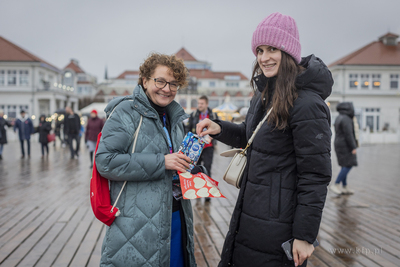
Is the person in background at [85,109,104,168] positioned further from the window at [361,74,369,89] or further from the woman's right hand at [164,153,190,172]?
the window at [361,74,369,89]

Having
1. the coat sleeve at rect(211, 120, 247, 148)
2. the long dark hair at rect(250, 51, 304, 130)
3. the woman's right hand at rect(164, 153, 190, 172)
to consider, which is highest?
the long dark hair at rect(250, 51, 304, 130)

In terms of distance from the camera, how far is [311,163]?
1.52 m

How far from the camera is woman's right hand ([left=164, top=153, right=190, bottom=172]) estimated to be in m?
1.82

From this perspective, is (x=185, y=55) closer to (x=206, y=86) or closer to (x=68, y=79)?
(x=206, y=86)

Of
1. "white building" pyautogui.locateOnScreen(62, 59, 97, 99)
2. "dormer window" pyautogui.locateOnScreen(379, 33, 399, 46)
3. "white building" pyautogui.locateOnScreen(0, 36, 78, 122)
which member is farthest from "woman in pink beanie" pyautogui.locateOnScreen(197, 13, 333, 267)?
"white building" pyautogui.locateOnScreen(62, 59, 97, 99)

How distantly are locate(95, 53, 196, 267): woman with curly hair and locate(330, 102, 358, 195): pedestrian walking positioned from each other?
538cm

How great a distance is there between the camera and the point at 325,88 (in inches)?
63.6

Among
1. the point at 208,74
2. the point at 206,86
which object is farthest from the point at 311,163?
the point at 208,74

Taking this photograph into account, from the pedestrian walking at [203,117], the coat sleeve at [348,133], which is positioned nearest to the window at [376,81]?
the coat sleeve at [348,133]

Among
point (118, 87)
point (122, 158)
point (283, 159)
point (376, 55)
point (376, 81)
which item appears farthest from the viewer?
point (118, 87)

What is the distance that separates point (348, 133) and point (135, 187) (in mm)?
5684

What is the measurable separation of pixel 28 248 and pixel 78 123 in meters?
9.92

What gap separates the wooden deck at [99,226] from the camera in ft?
10.7

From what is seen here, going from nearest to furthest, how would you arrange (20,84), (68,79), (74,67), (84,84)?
(20,84), (68,79), (84,84), (74,67)
